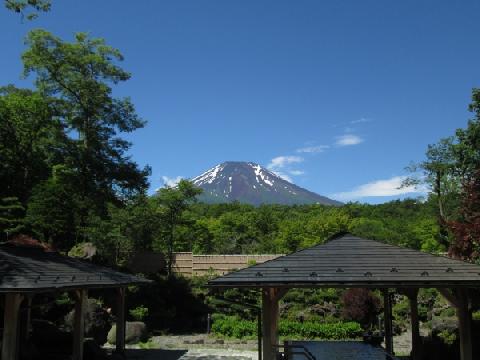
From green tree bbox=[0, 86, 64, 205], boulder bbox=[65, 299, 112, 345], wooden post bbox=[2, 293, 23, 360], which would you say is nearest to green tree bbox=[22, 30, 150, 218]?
green tree bbox=[0, 86, 64, 205]

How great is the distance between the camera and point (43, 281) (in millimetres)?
11461

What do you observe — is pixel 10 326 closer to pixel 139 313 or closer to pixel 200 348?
pixel 200 348

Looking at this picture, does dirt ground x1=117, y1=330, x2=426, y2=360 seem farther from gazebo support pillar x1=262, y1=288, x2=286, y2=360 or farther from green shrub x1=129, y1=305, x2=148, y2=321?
gazebo support pillar x1=262, y1=288, x2=286, y2=360

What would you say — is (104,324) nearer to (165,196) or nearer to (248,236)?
(165,196)

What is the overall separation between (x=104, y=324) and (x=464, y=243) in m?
14.9

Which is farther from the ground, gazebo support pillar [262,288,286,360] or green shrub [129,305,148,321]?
gazebo support pillar [262,288,286,360]

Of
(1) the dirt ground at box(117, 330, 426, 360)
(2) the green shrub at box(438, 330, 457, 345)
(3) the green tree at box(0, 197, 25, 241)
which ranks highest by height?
(3) the green tree at box(0, 197, 25, 241)

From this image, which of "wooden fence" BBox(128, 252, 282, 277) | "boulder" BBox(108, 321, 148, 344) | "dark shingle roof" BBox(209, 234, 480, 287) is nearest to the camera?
"dark shingle roof" BBox(209, 234, 480, 287)

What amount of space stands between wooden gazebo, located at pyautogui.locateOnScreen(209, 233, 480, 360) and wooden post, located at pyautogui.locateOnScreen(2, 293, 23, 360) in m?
4.45

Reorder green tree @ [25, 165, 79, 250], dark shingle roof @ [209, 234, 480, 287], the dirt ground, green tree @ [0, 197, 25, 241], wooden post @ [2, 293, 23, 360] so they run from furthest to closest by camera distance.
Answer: green tree @ [25, 165, 79, 250], green tree @ [0, 197, 25, 241], the dirt ground, wooden post @ [2, 293, 23, 360], dark shingle roof @ [209, 234, 480, 287]

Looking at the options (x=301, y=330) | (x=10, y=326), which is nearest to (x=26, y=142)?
(x=301, y=330)

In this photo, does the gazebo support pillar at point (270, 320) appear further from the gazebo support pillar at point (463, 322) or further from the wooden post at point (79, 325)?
the wooden post at point (79, 325)

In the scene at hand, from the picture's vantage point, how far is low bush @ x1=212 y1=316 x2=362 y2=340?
72.6ft

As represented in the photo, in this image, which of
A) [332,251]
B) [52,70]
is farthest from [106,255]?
[332,251]
